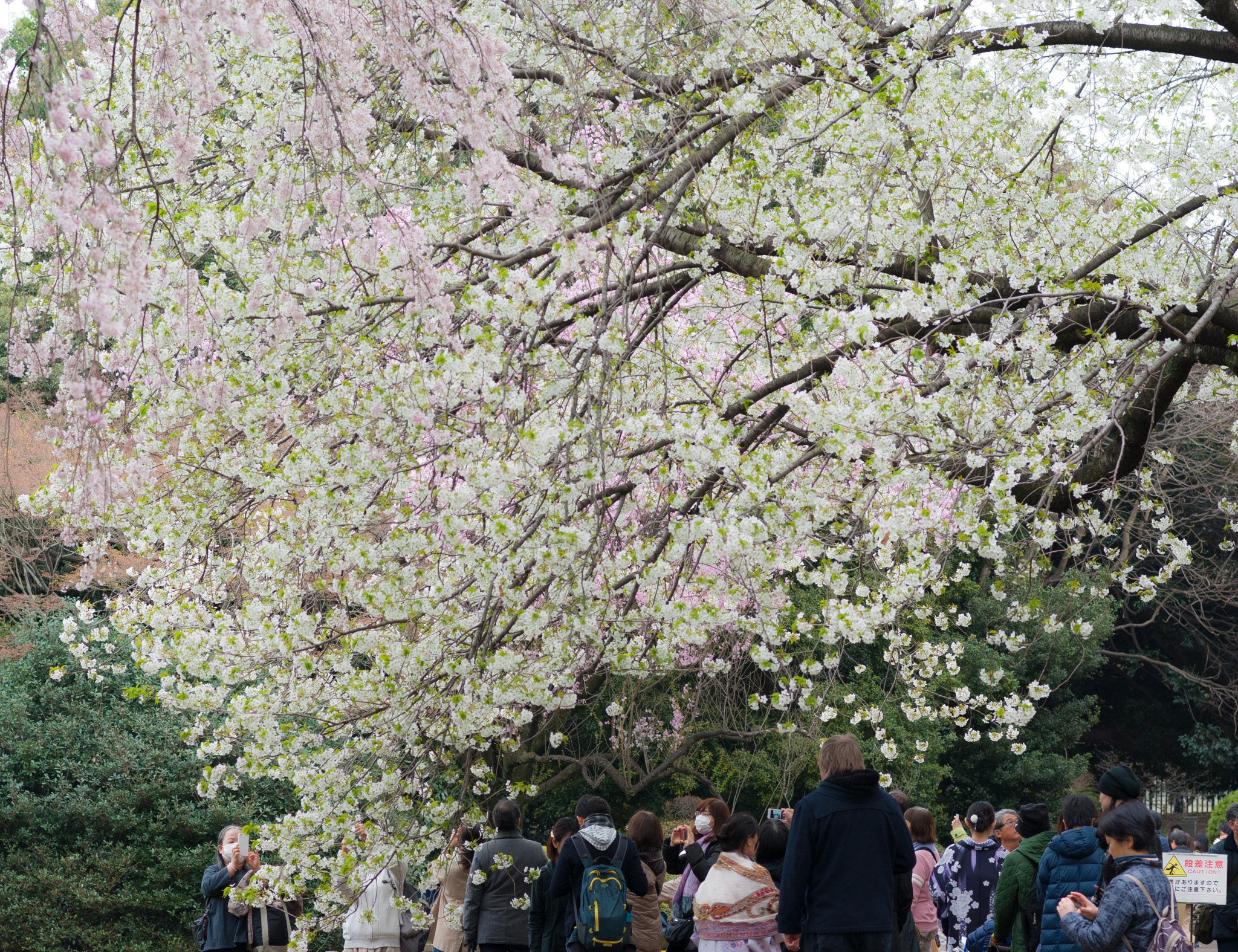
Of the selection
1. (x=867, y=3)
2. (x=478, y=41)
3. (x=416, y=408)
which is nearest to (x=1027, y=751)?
(x=867, y=3)

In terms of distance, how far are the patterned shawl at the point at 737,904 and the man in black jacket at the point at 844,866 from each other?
44 cm

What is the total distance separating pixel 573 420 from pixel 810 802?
171 centimetres

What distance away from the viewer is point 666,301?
575 centimetres

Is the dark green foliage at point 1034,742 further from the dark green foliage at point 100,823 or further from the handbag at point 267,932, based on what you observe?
the handbag at point 267,932

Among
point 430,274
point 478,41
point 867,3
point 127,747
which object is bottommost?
point 127,747

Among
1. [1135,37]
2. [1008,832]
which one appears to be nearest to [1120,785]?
[1008,832]

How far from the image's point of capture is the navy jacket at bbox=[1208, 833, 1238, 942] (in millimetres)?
6066

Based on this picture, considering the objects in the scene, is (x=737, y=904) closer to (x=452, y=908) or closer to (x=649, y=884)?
(x=649, y=884)

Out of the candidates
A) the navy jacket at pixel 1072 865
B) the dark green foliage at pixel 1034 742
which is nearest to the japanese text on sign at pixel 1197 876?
the navy jacket at pixel 1072 865

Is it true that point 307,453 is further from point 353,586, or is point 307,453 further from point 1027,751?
point 1027,751

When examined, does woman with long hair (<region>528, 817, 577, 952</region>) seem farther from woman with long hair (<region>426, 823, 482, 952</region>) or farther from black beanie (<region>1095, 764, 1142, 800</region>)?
black beanie (<region>1095, 764, 1142, 800</region>)

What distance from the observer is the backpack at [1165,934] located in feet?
12.8

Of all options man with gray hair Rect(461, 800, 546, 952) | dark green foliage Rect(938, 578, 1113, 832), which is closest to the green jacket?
man with gray hair Rect(461, 800, 546, 952)

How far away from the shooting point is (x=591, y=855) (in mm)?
5609
